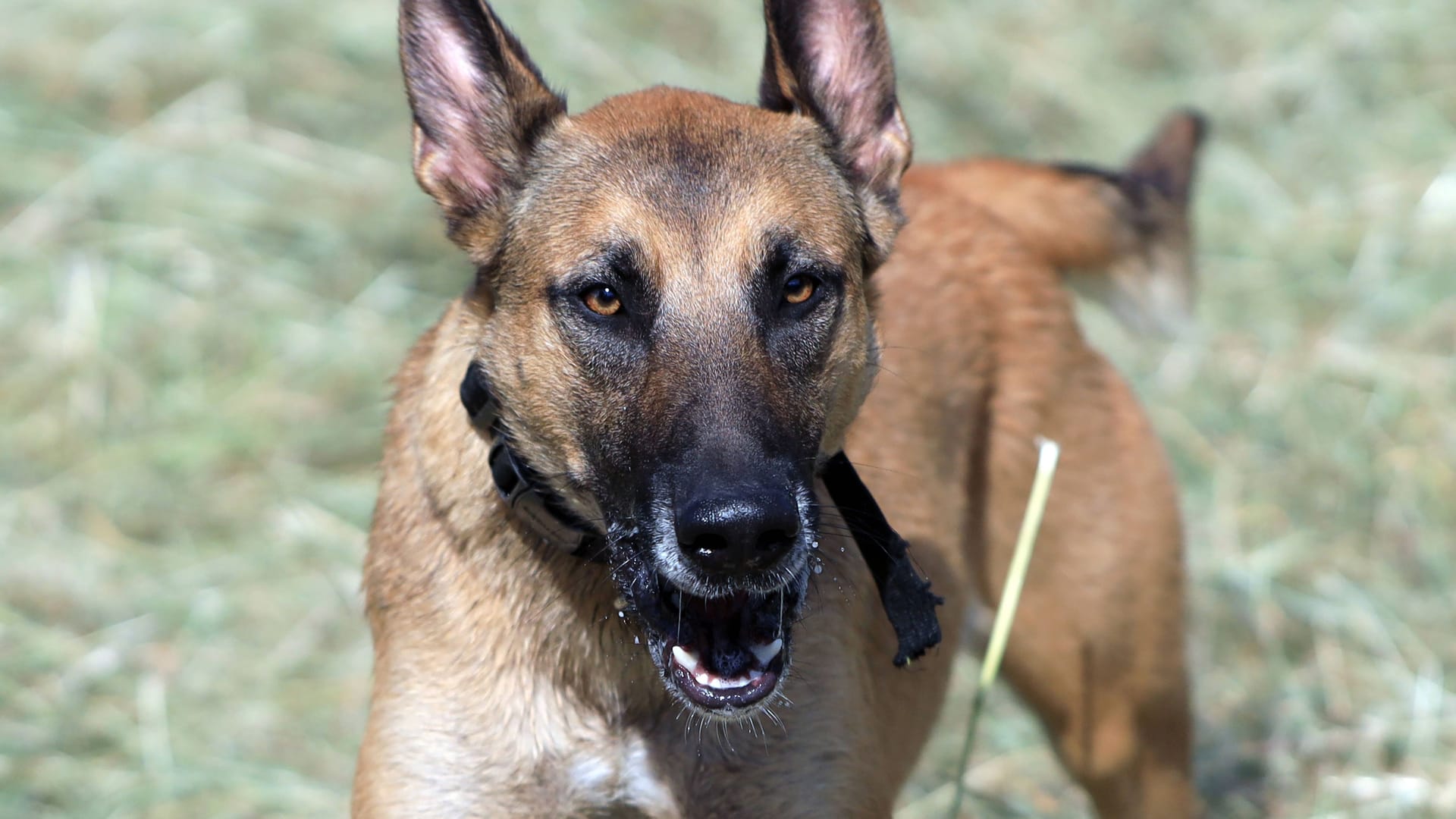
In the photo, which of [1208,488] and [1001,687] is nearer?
[1001,687]

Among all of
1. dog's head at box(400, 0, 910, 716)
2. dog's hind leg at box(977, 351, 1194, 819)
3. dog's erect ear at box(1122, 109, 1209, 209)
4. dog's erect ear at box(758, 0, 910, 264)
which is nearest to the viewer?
dog's head at box(400, 0, 910, 716)

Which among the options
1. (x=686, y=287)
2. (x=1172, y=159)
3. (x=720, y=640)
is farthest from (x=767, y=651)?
(x=1172, y=159)

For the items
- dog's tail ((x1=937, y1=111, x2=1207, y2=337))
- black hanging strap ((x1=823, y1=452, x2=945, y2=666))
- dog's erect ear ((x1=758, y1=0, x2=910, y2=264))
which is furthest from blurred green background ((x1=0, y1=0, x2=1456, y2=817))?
dog's erect ear ((x1=758, y1=0, x2=910, y2=264))

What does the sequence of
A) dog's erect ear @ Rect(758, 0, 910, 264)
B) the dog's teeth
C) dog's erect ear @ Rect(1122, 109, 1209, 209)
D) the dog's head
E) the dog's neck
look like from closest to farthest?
the dog's head → the dog's teeth → the dog's neck → dog's erect ear @ Rect(758, 0, 910, 264) → dog's erect ear @ Rect(1122, 109, 1209, 209)

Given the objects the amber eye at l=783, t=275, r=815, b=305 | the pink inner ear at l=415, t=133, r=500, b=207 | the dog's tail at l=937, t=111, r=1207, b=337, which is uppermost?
the pink inner ear at l=415, t=133, r=500, b=207

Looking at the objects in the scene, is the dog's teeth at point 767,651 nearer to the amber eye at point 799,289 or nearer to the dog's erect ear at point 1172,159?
the amber eye at point 799,289

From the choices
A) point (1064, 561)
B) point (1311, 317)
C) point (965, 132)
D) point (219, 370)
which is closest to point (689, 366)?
point (1064, 561)

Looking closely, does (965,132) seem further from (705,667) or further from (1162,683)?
(705,667)

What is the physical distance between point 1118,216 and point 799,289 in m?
2.52

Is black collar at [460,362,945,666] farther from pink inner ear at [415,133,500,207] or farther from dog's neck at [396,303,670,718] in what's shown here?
pink inner ear at [415,133,500,207]

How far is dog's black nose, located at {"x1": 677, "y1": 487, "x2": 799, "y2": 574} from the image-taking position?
3.02m

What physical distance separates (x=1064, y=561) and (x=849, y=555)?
52.6 inches

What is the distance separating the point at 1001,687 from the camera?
6672mm

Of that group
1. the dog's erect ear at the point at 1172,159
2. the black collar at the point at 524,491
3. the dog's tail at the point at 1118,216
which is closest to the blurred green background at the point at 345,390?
the dog's tail at the point at 1118,216
